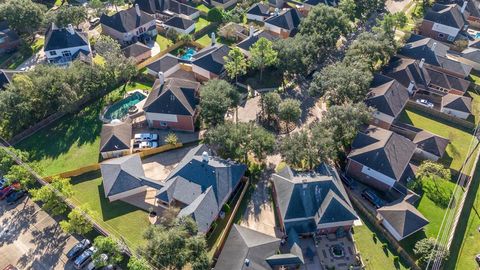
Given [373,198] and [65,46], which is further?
[65,46]

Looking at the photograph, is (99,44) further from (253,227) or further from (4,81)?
(253,227)

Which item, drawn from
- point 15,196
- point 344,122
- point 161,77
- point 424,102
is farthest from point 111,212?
point 424,102

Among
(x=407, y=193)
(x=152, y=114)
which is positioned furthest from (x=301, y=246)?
(x=152, y=114)

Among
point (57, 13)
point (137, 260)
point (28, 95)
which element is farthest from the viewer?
point (57, 13)

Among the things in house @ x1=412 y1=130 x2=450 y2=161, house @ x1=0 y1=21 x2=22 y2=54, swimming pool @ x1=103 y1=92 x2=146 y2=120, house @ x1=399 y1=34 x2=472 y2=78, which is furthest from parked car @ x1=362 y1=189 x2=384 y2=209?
house @ x1=0 y1=21 x2=22 y2=54

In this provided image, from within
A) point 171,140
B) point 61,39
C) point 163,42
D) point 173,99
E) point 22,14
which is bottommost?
point 171,140

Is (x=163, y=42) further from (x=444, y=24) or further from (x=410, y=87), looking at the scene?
(x=444, y=24)

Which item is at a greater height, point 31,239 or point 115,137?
point 115,137
